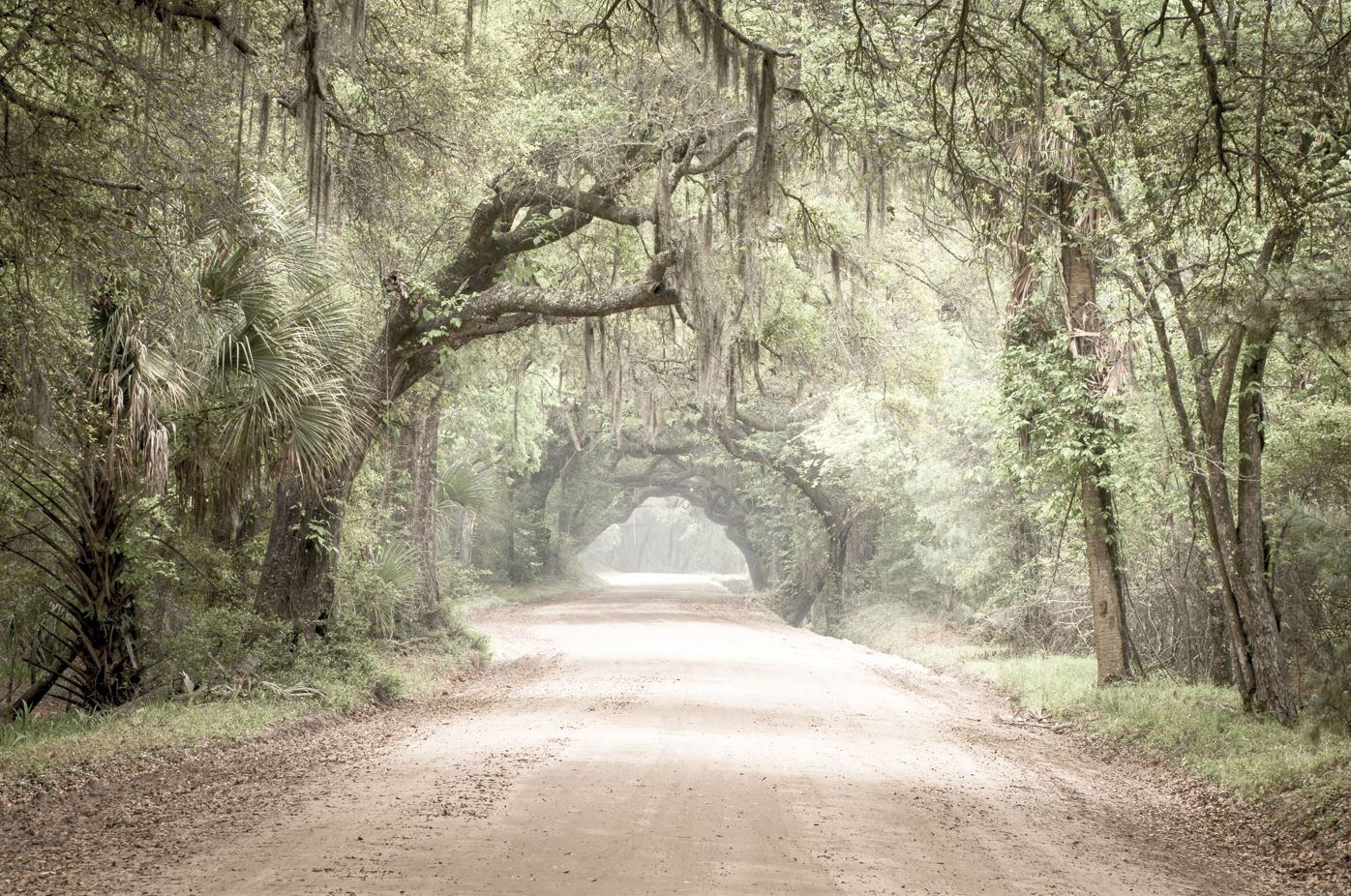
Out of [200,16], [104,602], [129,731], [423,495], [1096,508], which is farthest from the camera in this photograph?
[423,495]

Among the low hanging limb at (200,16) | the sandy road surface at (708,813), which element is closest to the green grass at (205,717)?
the sandy road surface at (708,813)

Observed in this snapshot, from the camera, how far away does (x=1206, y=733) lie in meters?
9.51

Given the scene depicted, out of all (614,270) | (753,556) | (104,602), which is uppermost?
(614,270)

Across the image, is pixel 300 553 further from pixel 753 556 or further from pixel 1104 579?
pixel 753 556

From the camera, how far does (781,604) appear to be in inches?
1420

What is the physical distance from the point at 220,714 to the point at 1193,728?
804 cm

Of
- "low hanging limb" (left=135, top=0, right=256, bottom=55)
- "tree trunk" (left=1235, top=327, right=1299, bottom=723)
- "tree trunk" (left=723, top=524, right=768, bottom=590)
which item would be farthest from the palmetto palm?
"tree trunk" (left=723, top=524, right=768, bottom=590)

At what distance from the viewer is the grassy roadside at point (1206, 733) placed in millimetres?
7353

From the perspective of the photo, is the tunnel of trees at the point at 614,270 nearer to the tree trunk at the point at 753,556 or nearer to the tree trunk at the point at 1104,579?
the tree trunk at the point at 1104,579

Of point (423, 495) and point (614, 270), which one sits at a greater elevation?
point (614, 270)

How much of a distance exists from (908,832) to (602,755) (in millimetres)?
2850

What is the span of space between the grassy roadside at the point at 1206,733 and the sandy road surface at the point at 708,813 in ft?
2.19

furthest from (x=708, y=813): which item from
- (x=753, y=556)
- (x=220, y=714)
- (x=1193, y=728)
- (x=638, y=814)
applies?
(x=753, y=556)

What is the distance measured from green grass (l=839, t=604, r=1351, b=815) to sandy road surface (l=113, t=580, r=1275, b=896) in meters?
0.67
